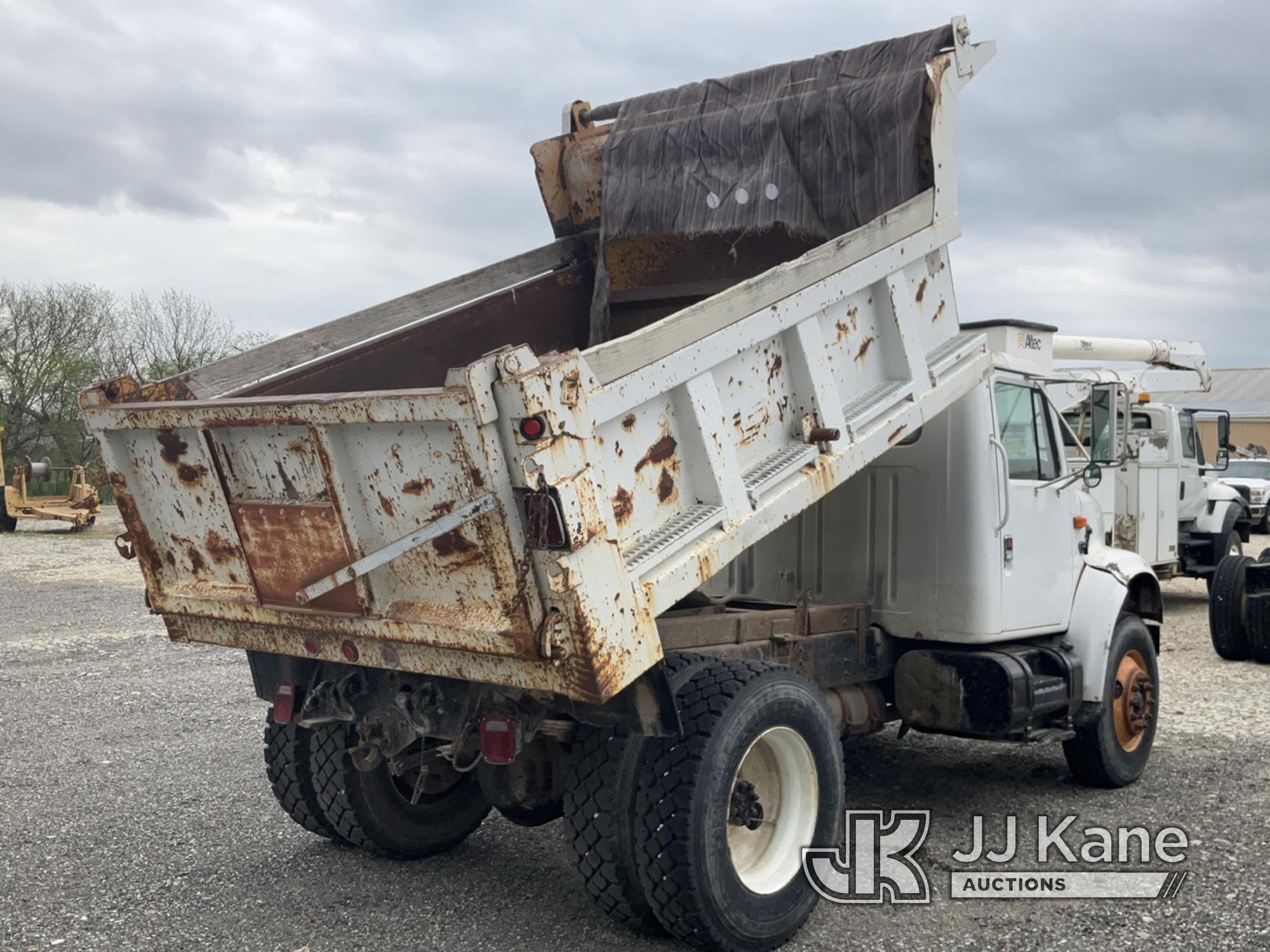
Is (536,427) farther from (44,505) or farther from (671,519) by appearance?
(44,505)

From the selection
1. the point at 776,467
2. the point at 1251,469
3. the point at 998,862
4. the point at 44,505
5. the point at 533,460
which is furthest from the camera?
Answer: the point at 44,505

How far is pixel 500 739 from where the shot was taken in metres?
4.19

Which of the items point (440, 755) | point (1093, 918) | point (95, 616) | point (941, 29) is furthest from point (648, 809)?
point (95, 616)

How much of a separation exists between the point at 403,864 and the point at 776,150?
12.3 ft

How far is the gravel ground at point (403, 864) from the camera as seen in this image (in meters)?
4.56

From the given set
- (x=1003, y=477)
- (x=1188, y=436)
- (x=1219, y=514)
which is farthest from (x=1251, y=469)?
(x=1003, y=477)

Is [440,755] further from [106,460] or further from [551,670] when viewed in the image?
[106,460]

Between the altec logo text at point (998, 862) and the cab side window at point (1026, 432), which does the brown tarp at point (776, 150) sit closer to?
the cab side window at point (1026, 432)

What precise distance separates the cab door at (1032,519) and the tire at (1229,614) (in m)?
5.22

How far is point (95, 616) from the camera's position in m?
14.1

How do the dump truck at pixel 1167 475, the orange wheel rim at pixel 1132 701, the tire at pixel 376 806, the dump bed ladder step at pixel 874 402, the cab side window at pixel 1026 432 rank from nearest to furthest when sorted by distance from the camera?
the dump bed ladder step at pixel 874 402 → the tire at pixel 376 806 → the cab side window at pixel 1026 432 → the orange wheel rim at pixel 1132 701 → the dump truck at pixel 1167 475

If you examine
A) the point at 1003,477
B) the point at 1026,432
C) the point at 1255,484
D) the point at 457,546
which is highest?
the point at 457,546

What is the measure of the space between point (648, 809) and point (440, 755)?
3.34 ft

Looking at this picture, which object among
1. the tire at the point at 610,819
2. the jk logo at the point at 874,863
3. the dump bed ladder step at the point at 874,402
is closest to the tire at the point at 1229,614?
the jk logo at the point at 874,863
